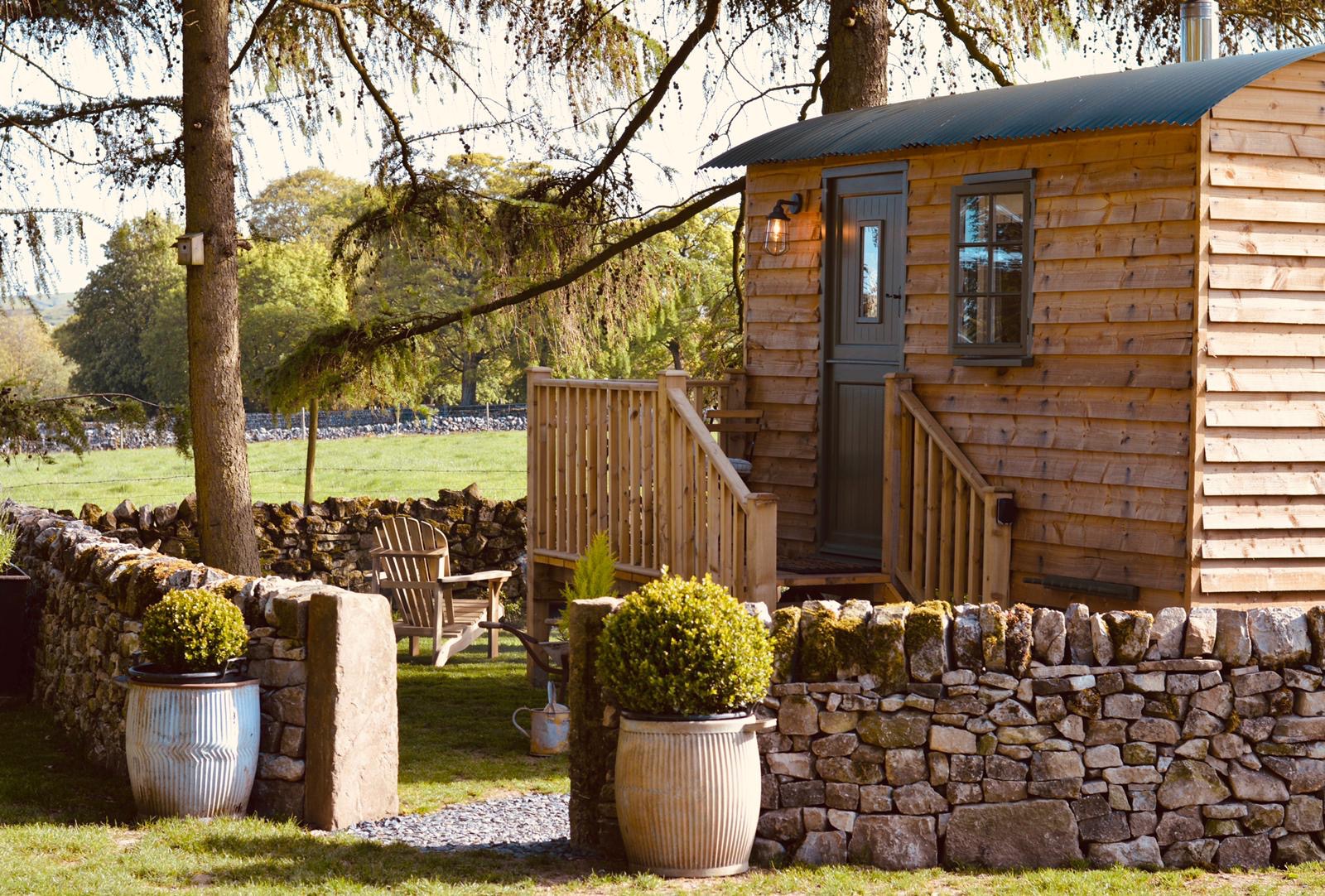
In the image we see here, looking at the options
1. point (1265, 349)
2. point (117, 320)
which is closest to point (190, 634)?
point (1265, 349)

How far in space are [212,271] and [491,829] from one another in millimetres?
5378

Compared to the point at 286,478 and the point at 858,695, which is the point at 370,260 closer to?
the point at 858,695

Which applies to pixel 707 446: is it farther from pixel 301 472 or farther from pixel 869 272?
pixel 301 472

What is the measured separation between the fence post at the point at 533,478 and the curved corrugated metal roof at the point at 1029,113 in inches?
71.9

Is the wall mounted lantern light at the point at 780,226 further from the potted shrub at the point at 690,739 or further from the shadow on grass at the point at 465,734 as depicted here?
the potted shrub at the point at 690,739

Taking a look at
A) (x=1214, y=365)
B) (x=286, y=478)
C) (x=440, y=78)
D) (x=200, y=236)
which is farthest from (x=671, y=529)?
(x=286, y=478)

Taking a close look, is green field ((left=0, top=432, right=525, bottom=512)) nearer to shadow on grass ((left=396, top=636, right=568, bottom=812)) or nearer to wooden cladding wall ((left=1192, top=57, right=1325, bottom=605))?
shadow on grass ((left=396, top=636, right=568, bottom=812))

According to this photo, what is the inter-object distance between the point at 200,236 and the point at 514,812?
5221 mm

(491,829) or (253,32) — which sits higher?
(253,32)

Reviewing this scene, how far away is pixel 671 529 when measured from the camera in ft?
27.3

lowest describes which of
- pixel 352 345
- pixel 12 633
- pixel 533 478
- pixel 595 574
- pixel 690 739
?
pixel 12 633

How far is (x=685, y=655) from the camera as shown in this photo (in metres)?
5.11

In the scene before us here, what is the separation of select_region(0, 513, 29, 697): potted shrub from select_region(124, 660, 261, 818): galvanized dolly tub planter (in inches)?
149

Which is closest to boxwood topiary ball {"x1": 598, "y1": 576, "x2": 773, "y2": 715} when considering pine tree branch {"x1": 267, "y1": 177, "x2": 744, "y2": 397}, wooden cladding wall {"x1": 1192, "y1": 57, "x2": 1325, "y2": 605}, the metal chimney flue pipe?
wooden cladding wall {"x1": 1192, "y1": 57, "x2": 1325, "y2": 605}
